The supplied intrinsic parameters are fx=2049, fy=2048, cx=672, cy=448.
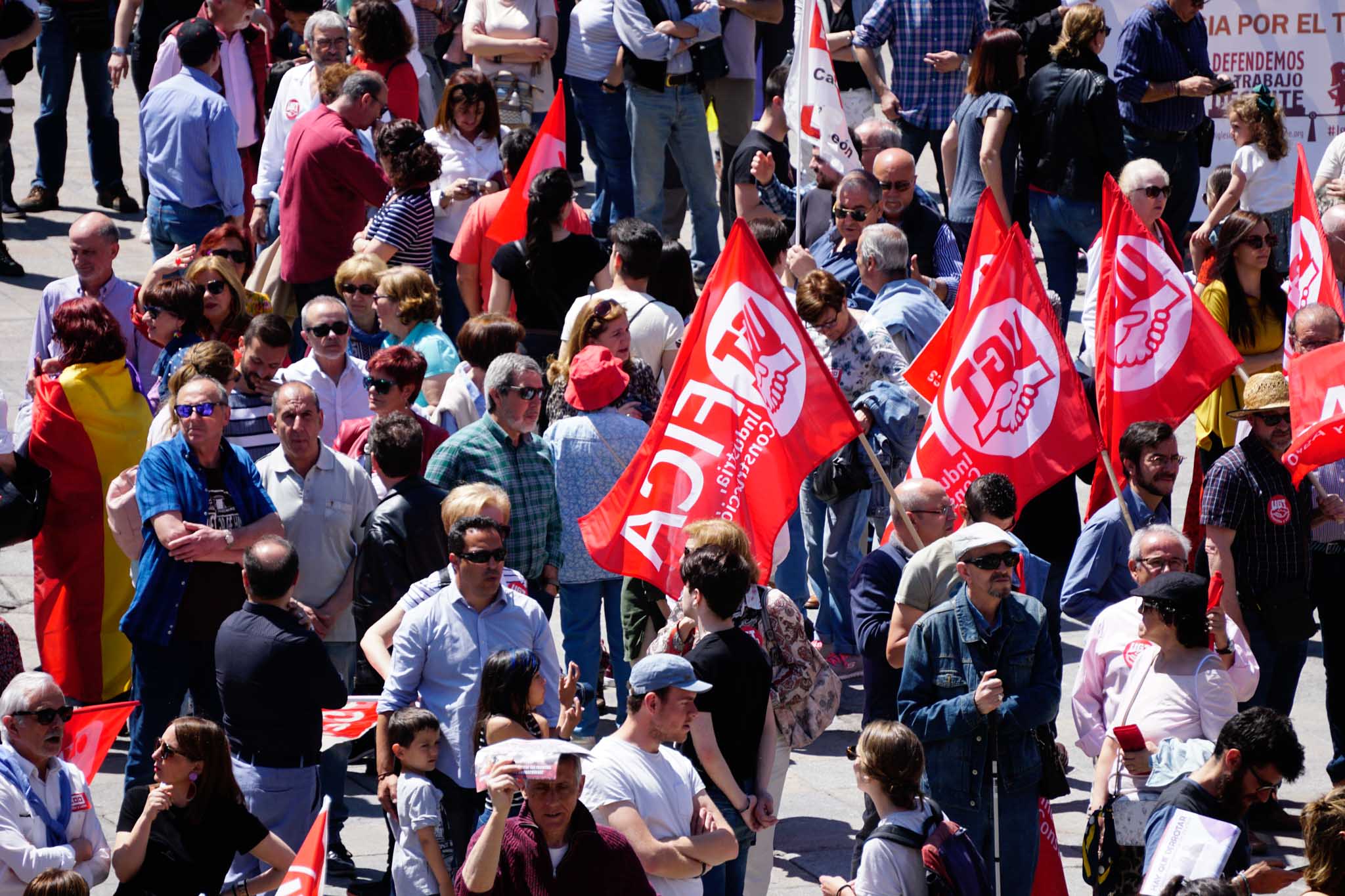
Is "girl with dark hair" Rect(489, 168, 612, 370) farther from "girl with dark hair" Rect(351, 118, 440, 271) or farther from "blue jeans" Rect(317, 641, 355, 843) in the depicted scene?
"blue jeans" Rect(317, 641, 355, 843)

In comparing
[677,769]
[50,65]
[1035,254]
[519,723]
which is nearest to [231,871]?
[519,723]

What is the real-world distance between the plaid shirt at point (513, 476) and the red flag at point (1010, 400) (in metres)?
1.55

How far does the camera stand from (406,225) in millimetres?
10883

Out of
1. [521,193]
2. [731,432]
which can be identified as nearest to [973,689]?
[731,432]

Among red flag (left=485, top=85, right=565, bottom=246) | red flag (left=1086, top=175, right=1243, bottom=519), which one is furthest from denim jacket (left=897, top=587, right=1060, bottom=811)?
red flag (left=485, top=85, right=565, bottom=246)

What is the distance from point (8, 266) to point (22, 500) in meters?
6.48

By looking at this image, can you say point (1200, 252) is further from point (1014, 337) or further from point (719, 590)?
point (719, 590)

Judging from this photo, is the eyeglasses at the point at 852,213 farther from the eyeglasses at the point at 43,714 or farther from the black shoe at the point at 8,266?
the black shoe at the point at 8,266

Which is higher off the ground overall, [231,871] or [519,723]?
[519,723]

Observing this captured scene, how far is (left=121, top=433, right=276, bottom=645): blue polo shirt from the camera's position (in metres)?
7.83

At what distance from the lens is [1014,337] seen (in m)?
8.65

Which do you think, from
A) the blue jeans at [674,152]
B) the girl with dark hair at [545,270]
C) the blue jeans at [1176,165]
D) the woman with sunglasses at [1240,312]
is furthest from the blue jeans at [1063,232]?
the girl with dark hair at [545,270]

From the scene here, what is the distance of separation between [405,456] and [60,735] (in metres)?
1.82

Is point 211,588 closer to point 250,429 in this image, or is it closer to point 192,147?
point 250,429
